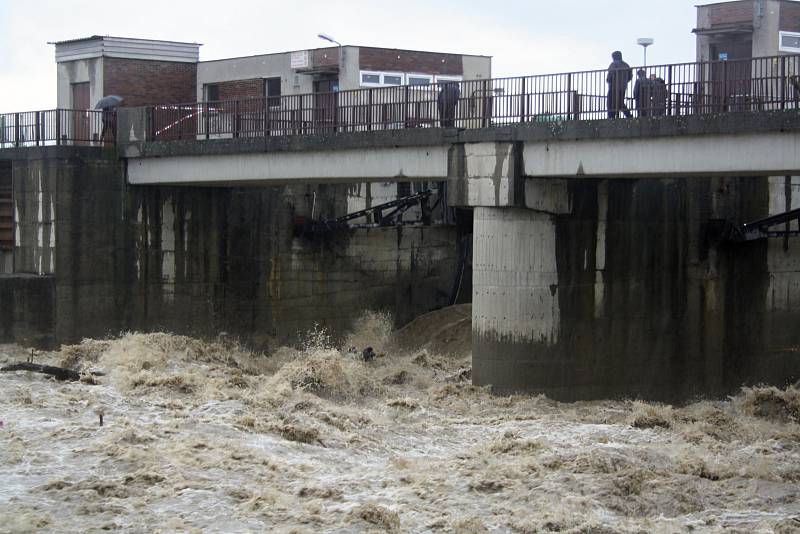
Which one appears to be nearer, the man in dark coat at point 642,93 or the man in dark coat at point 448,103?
the man in dark coat at point 642,93

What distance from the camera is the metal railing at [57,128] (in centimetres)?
3378

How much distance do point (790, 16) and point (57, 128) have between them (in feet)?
85.6

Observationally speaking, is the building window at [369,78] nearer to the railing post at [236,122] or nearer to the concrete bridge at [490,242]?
the concrete bridge at [490,242]

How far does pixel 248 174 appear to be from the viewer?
104 feet

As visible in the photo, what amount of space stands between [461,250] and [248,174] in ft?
29.0

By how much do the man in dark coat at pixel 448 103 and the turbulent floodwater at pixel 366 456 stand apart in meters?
5.42

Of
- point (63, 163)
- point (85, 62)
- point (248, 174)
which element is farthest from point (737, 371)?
point (85, 62)

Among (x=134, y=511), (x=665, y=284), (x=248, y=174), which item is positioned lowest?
(x=134, y=511)

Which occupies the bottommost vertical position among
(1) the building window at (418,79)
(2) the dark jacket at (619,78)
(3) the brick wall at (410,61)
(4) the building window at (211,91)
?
(2) the dark jacket at (619,78)

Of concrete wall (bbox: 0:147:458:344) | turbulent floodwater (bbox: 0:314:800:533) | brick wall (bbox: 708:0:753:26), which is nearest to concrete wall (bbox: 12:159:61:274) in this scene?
concrete wall (bbox: 0:147:458:344)

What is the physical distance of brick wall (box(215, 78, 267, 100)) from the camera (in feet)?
151

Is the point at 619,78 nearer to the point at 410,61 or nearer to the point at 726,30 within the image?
the point at 410,61

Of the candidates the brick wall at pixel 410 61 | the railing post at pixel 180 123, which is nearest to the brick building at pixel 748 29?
the brick wall at pixel 410 61

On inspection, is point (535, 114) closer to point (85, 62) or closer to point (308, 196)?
point (308, 196)
